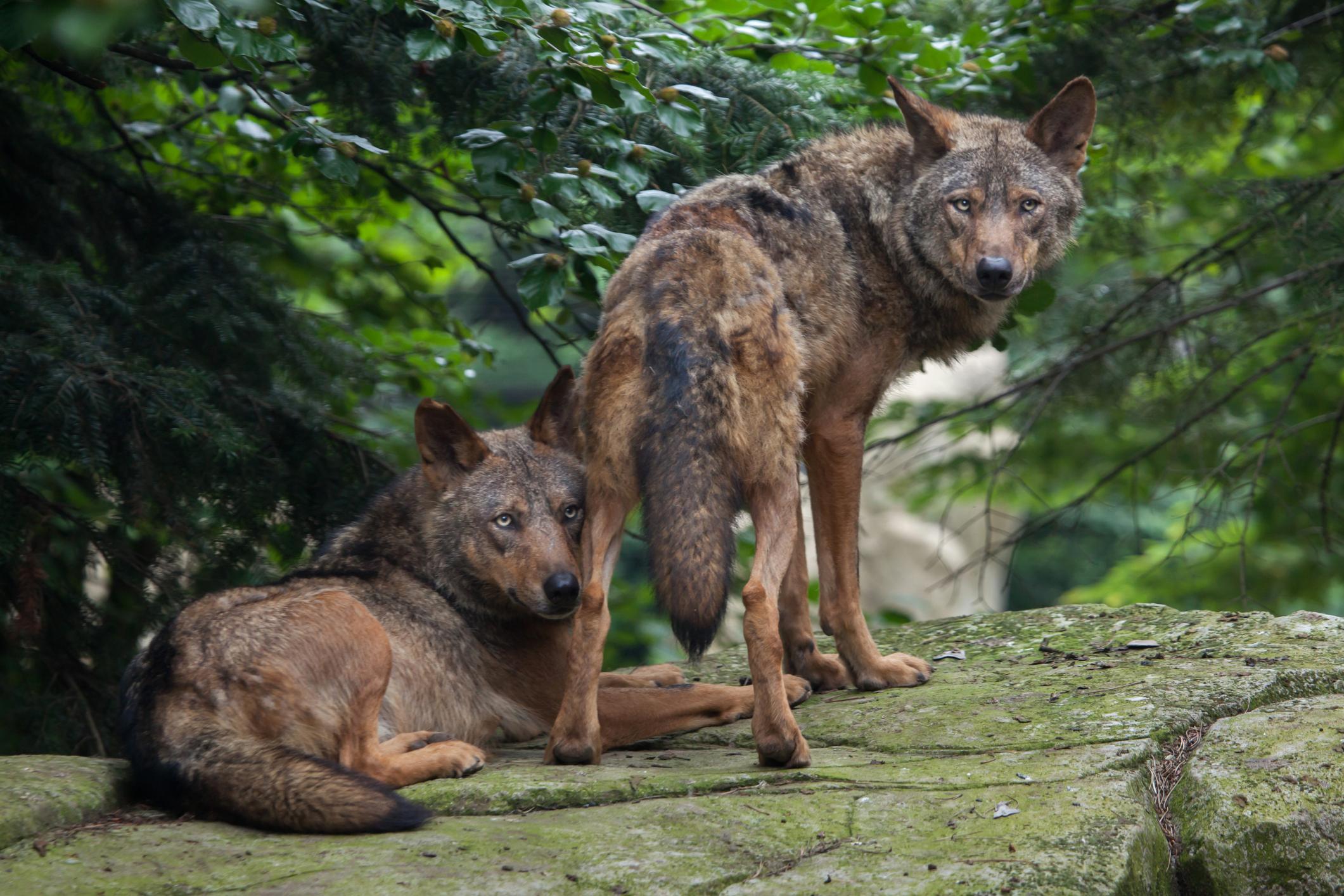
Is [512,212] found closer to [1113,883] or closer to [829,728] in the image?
[829,728]

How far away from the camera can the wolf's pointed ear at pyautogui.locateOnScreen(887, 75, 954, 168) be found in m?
5.37

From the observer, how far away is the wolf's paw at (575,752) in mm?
4355

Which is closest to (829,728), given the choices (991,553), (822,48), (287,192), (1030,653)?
(1030,653)

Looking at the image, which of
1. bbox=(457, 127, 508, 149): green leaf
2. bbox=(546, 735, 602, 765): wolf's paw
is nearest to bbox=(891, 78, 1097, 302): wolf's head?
bbox=(457, 127, 508, 149): green leaf

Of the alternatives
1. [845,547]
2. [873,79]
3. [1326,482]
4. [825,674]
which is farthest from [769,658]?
[1326,482]

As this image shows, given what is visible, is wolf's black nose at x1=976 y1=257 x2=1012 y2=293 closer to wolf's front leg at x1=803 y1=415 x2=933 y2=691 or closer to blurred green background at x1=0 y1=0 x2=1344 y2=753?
wolf's front leg at x1=803 y1=415 x2=933 y2=691

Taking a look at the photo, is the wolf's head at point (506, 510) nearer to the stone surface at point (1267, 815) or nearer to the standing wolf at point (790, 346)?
the standing wolf at point (790, 346)

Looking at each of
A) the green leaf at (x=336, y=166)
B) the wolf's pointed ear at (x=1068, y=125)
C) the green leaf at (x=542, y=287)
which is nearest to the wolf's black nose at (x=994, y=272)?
the wolf's pointed ear at (x=1068, y=125)

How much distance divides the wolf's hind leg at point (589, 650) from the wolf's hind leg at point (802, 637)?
1220mm

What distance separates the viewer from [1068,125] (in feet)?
18.3

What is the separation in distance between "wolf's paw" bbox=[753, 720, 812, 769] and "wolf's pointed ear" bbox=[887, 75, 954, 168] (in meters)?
2.80

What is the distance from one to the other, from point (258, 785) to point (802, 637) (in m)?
2.55

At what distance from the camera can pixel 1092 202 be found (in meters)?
8.10

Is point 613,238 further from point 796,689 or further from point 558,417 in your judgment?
point 796,689
